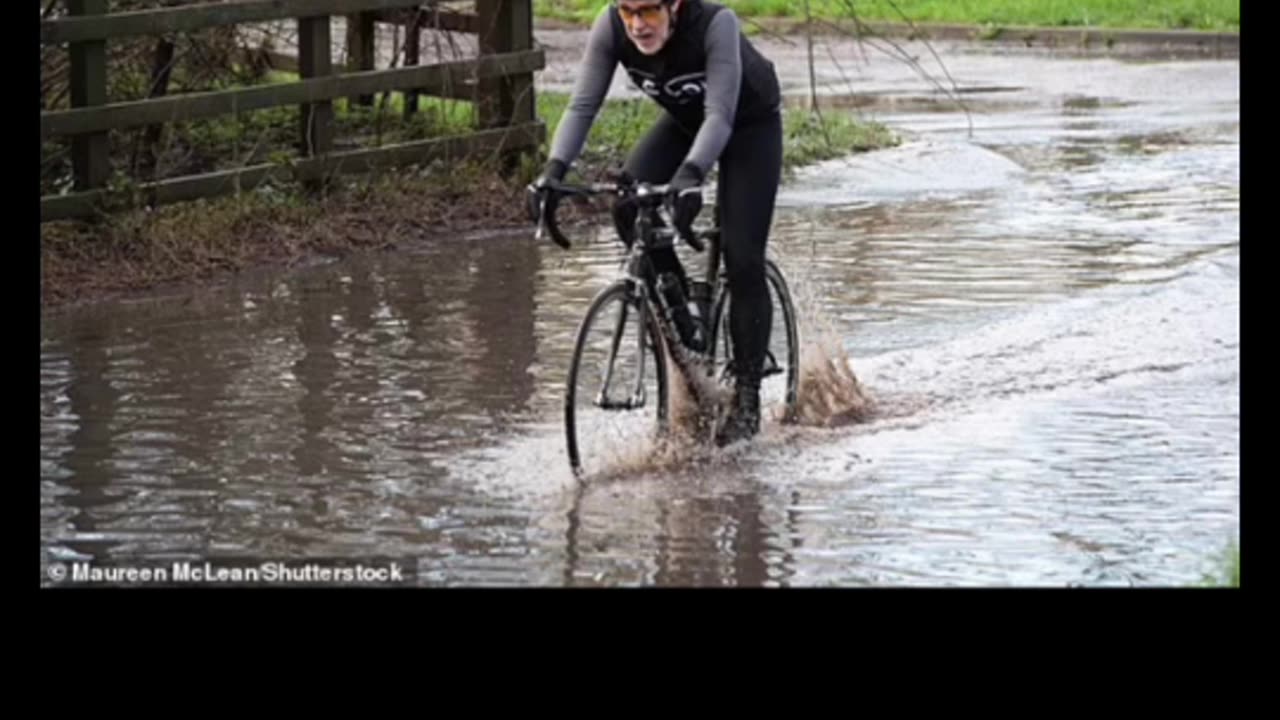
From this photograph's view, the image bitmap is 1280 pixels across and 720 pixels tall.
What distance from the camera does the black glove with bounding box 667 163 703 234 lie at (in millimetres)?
8773

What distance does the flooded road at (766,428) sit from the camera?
7961 millimetres

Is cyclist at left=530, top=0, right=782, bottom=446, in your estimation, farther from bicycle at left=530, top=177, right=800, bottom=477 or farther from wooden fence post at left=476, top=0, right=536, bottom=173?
wooden fence post at left=476, top=0, right=536, bottom=173

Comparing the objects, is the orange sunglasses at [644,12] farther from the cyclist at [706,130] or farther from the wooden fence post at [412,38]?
the wooden fence post at [412,38]

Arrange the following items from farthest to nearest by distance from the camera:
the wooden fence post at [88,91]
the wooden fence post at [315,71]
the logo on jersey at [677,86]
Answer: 1. the wooden fence post at [315,71]
2. the wooden fence post at [88,91]
3. the logo on jersey at [677,86]

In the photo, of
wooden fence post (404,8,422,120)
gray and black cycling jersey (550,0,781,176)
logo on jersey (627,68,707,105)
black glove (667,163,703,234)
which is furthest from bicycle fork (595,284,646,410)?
wooden fence post (404,8,422,120)

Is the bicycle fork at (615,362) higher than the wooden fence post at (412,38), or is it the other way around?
the wooden fence post at (412,38)

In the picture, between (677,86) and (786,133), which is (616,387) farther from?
(786,133)

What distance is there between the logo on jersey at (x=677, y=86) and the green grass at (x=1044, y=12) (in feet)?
56.0

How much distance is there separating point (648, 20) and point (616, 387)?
1283mm

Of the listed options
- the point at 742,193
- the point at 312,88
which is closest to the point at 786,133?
the point at 312,88

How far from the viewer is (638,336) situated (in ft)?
29.9

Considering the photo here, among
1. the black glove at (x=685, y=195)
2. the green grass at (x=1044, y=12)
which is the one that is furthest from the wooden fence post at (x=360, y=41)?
the green grass at (x=1044, y=12)

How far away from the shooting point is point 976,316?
1199 cm
